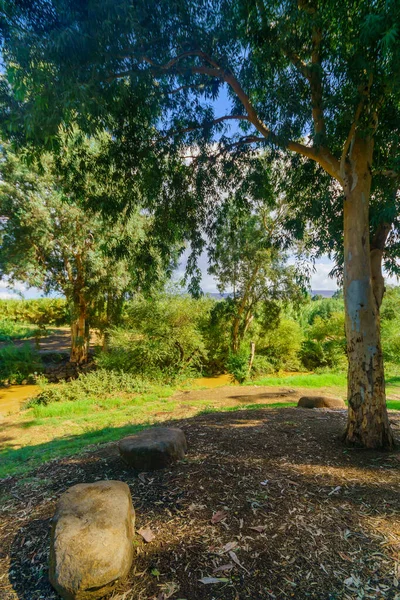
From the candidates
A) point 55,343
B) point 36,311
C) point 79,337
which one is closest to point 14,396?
point 79,337

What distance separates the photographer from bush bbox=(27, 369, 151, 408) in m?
9.91

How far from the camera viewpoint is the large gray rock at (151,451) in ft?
10.3

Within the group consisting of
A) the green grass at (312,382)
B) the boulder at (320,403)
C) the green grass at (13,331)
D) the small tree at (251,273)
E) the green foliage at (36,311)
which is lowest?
the green grass at (312,382)

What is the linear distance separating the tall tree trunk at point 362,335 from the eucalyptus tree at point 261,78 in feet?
0.04

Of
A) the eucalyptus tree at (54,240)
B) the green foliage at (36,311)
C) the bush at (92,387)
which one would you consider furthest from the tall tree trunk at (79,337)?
the green foliage at (36,311)

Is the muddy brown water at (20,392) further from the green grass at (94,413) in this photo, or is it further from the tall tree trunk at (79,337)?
the tall tree trunk at (79,337)

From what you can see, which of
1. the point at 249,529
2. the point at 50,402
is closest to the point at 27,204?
the point at 50,402

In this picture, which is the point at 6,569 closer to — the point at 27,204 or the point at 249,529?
the point at 249,529

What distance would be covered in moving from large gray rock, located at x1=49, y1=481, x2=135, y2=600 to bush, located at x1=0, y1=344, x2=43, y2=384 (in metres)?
11.7

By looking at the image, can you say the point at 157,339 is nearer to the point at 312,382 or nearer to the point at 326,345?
the point at 312,382

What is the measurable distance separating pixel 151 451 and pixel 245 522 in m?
1.20

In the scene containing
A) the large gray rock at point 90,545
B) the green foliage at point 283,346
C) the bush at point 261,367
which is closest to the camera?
the large gray rock at point 90,545

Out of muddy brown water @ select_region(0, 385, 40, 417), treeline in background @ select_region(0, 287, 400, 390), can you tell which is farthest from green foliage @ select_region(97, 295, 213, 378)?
muddy brown water @ select_region(0, 385, 40, 417)

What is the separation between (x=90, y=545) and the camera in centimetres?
183
